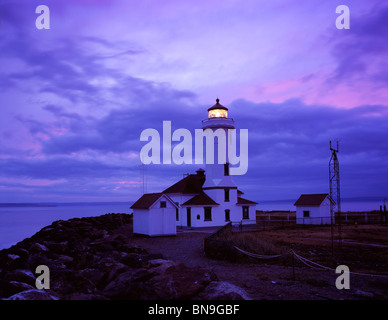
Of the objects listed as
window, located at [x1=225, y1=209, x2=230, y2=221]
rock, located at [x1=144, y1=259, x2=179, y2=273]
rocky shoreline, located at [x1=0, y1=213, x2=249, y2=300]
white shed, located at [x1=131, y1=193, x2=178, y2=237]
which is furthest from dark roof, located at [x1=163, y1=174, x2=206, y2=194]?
rock, located at [x1=144, y1=259, x2=179, y2=273]

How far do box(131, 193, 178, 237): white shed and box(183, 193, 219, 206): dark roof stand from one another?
603cm

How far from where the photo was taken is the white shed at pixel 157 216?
2658 cm

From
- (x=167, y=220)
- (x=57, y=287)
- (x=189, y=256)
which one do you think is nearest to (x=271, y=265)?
(x=189, y=256)

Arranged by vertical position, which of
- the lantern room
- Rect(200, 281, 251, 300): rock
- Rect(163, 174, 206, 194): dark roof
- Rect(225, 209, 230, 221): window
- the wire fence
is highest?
the lantern room

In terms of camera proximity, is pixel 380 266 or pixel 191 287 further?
pixel 380 266

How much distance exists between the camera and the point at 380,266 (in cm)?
1517

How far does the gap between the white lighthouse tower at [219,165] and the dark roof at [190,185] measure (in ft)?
6.07

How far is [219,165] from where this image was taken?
3428cm

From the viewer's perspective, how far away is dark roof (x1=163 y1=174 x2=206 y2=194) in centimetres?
3550

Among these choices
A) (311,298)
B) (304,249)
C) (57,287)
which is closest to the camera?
(311,298)

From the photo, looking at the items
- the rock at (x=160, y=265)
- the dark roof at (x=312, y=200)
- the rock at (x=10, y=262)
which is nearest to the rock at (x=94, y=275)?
the rock at (x=160, y=265)

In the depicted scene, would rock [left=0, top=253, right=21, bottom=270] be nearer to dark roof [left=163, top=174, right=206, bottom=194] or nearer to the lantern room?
dark roof [left=163, top=174, right=206, bottom=194]

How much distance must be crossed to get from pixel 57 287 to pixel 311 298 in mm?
7412
